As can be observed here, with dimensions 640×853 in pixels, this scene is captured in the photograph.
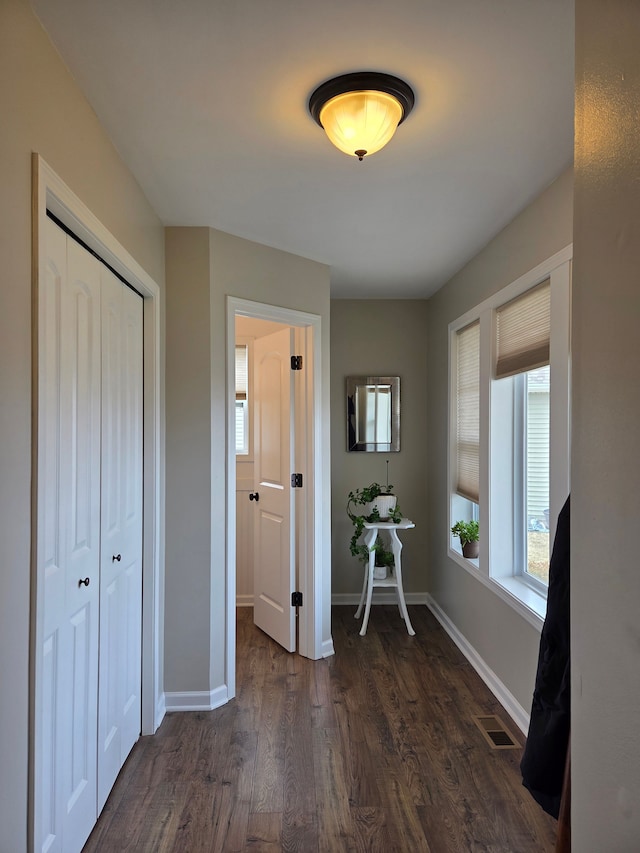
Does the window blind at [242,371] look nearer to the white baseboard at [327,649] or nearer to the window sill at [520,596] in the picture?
the white baseboard at [327,649]

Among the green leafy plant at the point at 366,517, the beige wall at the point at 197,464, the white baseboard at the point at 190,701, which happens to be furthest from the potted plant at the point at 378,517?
the white baseboard at the point at 190,701

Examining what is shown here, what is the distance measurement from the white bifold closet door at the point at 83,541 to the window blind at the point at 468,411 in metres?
2.07

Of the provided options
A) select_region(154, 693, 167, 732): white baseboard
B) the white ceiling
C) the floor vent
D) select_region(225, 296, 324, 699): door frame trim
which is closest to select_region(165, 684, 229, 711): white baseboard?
select_region(154, 693, 167, 732): white baseboard

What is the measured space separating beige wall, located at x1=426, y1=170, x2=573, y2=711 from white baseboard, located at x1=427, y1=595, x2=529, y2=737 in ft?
0.12

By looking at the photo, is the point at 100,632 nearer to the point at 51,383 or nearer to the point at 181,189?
the point at 51,383

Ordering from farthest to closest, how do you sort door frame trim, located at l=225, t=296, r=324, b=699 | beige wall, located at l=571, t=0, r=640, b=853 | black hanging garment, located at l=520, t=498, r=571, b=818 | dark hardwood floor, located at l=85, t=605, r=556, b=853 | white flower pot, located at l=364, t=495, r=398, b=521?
white flower pot, located at l=364, t=495, r=398, b=521
door frame trim, located at l=225, t=296, r=324, b=699
dark hardwood floor, located at l=85, t=605, r=556, b=853
black hanging garment, located at l=520, t=498, r=571, b=818
beige wall, located at l=571, t=0, r=640, b=853

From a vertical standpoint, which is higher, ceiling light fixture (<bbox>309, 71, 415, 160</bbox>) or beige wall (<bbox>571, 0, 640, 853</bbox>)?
ceiling light fixture (<bbox>309, 71, 415, 160</bbox>)

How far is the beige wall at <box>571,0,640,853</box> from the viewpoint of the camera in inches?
26.8

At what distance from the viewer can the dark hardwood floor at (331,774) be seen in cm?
187

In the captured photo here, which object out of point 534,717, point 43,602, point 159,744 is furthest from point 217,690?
point 534,717

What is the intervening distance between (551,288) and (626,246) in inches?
67.6

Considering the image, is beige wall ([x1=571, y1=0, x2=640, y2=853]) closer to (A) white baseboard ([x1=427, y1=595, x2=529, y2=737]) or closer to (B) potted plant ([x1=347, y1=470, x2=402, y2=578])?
(A) white baseboard ([x1=427, y1=595, x2=529, y2=737])

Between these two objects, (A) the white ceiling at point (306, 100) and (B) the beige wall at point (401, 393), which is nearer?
(A) the white ceiling at point (306, 100)

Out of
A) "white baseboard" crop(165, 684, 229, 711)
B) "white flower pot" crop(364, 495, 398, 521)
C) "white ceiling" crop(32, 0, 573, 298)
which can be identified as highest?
"white ceiling" crop(32, 0, 573, 298)
